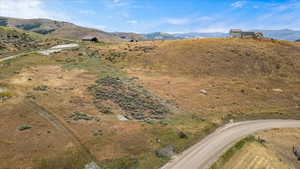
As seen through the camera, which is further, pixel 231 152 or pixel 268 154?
pixel 268 154

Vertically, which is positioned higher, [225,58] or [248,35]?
[248,35]

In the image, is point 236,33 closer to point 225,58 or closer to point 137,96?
point 225,58

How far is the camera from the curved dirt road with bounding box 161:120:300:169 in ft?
82.2

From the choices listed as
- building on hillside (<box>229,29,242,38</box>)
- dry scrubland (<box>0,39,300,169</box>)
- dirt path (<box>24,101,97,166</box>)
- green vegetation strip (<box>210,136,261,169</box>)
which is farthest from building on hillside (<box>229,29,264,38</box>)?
dirt path (<box>24,101,97,166</box>)

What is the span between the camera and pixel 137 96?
44562 mm

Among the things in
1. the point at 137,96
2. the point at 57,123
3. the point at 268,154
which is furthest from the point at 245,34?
the point at 57,123

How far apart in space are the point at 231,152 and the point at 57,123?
26.3m

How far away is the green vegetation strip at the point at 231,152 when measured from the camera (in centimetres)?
2512

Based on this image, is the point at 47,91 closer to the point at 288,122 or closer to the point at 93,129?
the point at 93,129

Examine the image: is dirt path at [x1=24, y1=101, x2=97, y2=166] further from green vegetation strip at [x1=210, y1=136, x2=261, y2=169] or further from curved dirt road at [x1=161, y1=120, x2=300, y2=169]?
green vegetation strip at [x1=210, y1=136, x2=261, y2=169]

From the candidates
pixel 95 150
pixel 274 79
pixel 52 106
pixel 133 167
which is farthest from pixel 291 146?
pixel 52 106

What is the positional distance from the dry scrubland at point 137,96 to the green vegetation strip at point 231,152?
5.21m

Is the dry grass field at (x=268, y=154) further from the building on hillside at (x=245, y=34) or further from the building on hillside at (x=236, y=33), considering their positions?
the building on hillside at (x=236, y=33)

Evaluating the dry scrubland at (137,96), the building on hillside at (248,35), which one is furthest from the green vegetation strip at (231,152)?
the building on hillside at (248,35)
